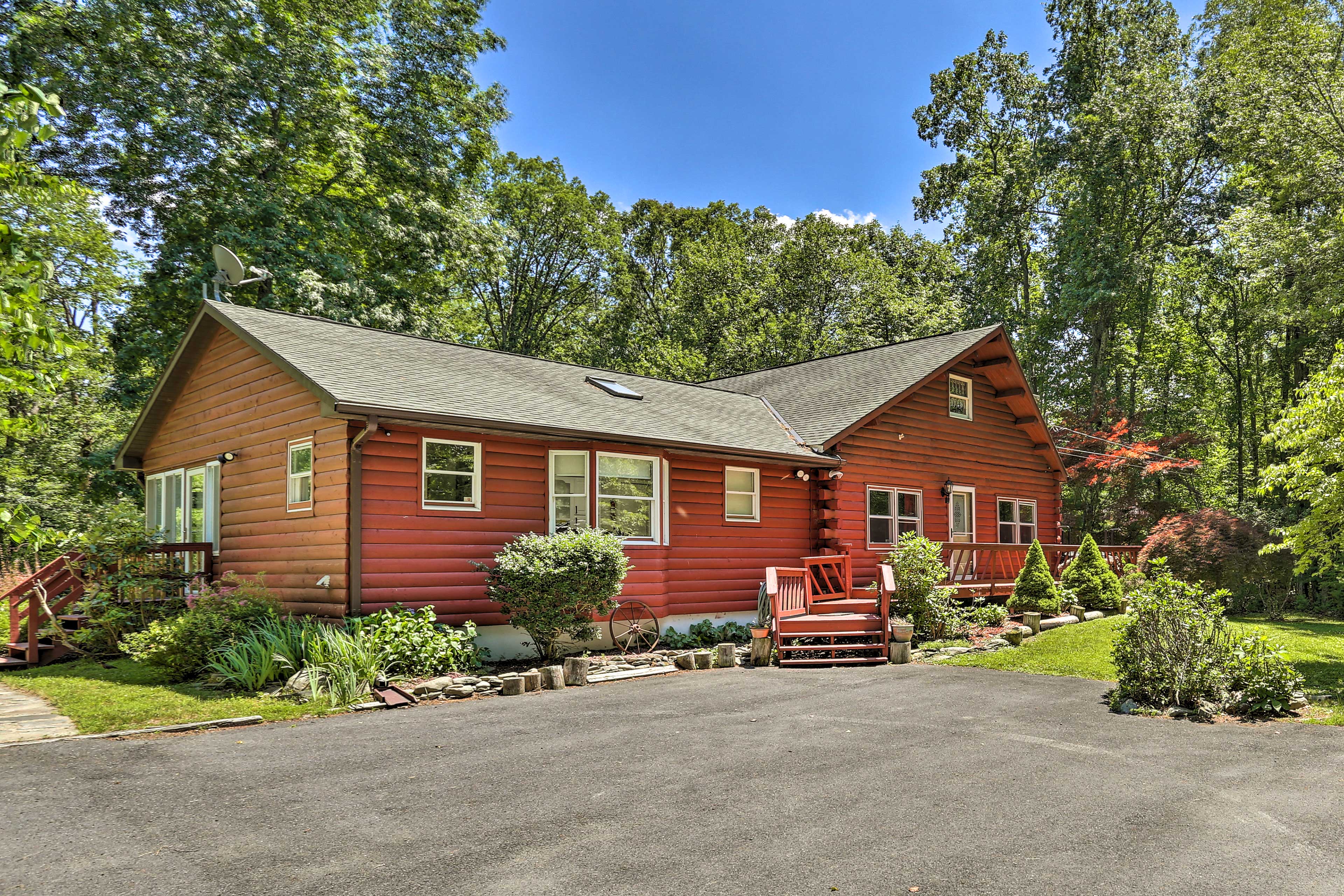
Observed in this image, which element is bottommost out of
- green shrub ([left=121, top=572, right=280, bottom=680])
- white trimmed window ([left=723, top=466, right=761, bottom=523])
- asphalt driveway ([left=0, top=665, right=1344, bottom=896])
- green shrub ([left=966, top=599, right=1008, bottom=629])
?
green shrub ([left=966, top=599, right=1008, bottom=629])

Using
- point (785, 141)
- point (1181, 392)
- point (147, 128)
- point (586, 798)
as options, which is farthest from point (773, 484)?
point (1181, 392)

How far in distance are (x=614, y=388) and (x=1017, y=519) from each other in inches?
452

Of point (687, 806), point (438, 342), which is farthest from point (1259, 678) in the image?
point (438, 342)

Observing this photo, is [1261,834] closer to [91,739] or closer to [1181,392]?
[91,739]

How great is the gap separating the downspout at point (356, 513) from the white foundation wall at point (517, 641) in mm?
1656

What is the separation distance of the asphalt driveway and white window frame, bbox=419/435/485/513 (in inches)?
133

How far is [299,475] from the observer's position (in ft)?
37.9

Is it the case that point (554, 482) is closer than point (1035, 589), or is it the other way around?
point (554, 482)

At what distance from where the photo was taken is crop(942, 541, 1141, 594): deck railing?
53.7 ft

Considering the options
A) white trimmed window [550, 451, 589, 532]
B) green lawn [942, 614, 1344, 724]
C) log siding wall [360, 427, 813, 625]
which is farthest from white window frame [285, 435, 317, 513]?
green lawn [942, 614, 1344, 724]

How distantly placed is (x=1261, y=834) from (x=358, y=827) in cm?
536

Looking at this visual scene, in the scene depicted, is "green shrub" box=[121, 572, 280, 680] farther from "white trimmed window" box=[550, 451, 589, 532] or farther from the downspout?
"white trimmed window" box=[550, 451, 589, 532]

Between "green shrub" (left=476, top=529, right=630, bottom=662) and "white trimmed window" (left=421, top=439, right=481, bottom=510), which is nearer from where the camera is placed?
"green shrub" (left=476, top=529, right=630, bottom=662)

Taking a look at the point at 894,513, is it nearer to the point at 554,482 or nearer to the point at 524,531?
the point at 554,482
